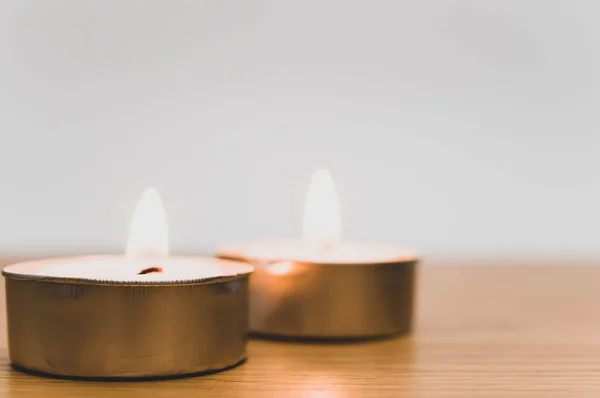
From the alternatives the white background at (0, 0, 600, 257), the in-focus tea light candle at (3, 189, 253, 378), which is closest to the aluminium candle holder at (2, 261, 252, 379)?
the in-focus tea light candle at (3, 189, 253, 378)

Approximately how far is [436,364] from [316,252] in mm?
172

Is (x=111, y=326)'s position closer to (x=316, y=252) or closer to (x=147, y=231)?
(x=147, y=231)

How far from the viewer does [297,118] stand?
5.44ft

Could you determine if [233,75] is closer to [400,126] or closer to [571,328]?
[400,126]

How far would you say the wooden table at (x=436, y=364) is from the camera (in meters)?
0.56

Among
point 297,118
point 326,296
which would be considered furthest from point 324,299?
point 297,118

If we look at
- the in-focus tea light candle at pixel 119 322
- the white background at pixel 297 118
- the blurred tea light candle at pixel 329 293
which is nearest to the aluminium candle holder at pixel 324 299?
the blurred tea light candle at pixel 329 293

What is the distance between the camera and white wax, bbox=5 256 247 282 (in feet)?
1.93

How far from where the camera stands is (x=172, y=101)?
5.35 ft

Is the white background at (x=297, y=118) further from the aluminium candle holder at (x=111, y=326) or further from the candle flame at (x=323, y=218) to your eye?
the aluminium candle holder at (x=111, y=326)

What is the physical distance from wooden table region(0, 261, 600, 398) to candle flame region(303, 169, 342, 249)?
112 millimetres

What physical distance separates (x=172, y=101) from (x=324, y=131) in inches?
11.2

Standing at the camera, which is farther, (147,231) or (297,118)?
(297,118)

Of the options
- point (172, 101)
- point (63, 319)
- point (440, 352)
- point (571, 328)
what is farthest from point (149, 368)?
point (172, 101)
